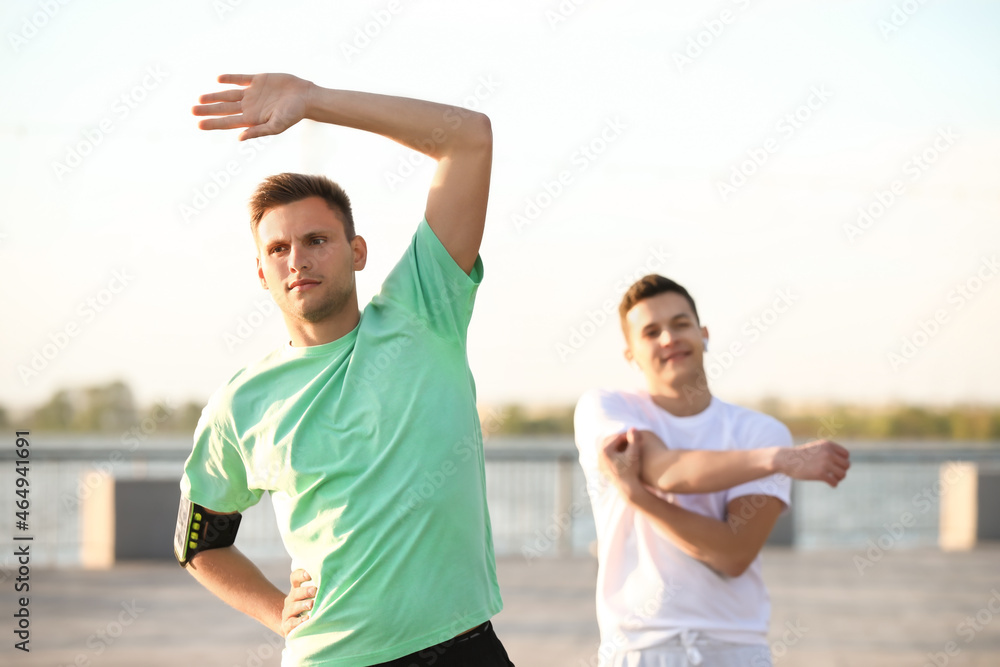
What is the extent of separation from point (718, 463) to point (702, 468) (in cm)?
5

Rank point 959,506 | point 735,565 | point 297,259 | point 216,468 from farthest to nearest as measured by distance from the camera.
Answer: point 959,506 < point 735,565 < point 216,468 < point 297,259

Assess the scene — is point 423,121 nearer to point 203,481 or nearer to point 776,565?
point 203,481

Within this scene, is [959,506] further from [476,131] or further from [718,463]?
[476,131]

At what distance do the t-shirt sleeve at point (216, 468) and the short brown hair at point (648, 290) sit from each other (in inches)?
54.4

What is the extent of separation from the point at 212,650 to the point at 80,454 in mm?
5768

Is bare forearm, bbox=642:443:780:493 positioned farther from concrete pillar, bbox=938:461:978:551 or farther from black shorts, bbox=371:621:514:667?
concrete pillar, bbox=938:461:978:551

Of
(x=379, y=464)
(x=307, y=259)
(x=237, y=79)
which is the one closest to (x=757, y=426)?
(x=379, y=464)

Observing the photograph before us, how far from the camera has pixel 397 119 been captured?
2670mm

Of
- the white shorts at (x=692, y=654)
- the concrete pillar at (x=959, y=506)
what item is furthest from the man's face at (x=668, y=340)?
the concrete pillar at (x=959, y=506)

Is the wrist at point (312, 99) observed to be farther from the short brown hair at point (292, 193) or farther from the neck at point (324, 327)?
the neck at point (324, 327)

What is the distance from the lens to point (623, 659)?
2.91 meters

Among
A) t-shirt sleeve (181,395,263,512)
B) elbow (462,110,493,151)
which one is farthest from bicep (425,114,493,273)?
t-shirt sleeve (181,395,263,512)

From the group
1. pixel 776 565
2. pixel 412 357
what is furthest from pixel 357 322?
pixel 776 565

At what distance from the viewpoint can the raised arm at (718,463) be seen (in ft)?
8.18
